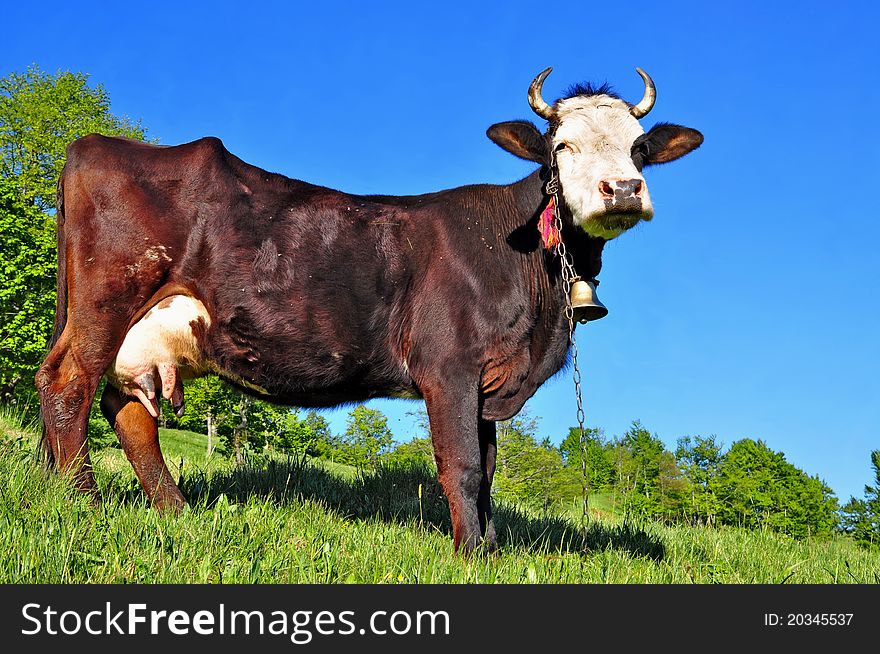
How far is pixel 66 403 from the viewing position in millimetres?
6137

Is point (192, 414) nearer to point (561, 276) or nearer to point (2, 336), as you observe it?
point (2, 336)

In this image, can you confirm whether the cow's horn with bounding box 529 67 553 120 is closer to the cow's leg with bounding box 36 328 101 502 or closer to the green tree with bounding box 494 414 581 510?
the cow's leg with bounding box 36 328 101 502

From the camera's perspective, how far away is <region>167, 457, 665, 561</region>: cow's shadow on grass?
718cm

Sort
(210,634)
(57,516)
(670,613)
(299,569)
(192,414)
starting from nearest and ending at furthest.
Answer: (210,634)
(670,613)
(299,569)
(57,516)
(192,414)

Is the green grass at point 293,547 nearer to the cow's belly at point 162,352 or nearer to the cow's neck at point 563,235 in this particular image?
the cow's belly at point 162,352

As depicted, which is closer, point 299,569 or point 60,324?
point 299,569

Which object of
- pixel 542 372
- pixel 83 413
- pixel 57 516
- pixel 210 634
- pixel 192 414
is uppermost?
pixel 192 414

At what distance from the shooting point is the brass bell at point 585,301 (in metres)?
6.12

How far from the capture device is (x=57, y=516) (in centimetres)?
470

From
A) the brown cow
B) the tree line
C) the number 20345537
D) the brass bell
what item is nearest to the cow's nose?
the brown cow

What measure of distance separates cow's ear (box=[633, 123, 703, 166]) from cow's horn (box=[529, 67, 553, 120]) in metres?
1.07

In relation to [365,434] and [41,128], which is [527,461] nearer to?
[365,434]

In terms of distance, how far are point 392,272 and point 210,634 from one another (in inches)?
136

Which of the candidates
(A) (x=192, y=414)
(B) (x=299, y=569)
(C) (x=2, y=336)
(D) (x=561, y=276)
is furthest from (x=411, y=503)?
(A) (x=192, y=414)
